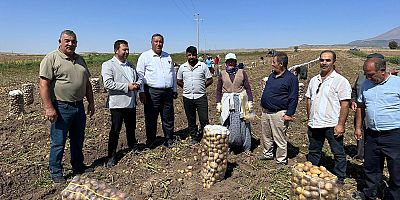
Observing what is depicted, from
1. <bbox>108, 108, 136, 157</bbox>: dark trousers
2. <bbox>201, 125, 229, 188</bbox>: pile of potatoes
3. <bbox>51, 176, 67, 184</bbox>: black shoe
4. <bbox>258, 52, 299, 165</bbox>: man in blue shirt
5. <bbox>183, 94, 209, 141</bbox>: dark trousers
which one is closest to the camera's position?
<bbox>201, 125, 229, 188</bbox>: pile of potatoes

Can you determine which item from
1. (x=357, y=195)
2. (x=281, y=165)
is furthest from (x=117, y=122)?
(x=357, y=195)

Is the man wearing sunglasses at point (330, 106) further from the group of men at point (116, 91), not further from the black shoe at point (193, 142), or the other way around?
the black shoe at point (193, 142)

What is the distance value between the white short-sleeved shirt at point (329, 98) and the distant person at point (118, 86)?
2.64m

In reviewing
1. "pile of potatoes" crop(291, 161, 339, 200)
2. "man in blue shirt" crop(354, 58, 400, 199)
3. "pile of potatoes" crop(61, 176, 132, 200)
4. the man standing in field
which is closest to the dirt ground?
the man standing in field

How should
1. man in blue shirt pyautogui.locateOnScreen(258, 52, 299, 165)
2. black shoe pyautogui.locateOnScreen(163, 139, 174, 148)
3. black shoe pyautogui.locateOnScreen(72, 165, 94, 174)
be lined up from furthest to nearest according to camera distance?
black shoe pyautogui.locateOnScreen(163, 139, 174, 148), black shoe pyautogui.locateOnScreen(72, 165, 94, 174), man in blue shirt pyautogui.locateOnScreen(258, 52, 299, 165)

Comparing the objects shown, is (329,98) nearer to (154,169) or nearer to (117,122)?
(154,169)

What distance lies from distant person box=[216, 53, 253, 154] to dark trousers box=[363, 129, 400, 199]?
1953 millimetres

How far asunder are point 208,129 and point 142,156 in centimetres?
170

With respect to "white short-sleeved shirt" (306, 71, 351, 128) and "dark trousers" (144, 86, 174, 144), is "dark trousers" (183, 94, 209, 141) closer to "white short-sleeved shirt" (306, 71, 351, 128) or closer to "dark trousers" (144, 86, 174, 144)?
"dark trousers" (144, 86, 174, 144)

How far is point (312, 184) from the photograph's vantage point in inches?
111

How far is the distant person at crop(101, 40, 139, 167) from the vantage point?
4836 millimetres

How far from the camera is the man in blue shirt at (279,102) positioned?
4594mm

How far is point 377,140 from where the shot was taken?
11.9 ft

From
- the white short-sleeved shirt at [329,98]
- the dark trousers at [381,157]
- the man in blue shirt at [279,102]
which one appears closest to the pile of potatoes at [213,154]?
the man in blue shirt at [279,102]
